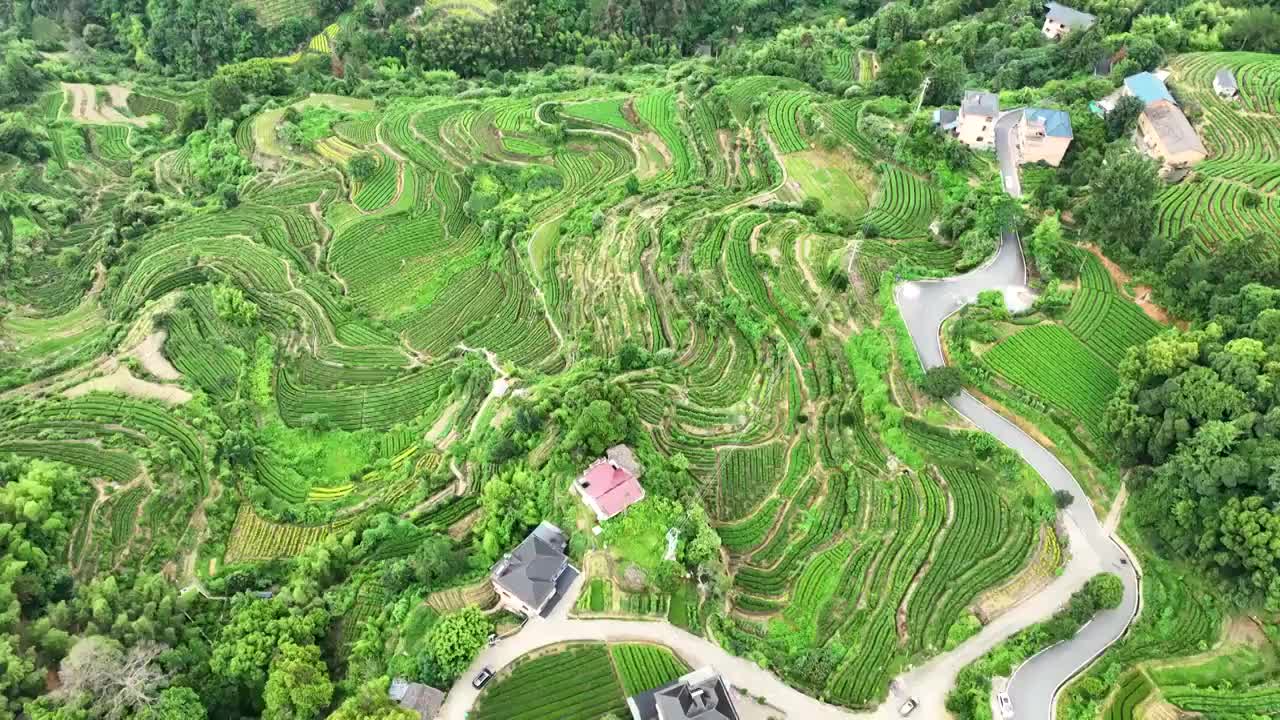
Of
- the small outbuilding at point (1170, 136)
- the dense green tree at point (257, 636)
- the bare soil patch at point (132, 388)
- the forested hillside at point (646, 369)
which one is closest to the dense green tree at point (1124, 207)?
the forested hillside at point (646, 369)

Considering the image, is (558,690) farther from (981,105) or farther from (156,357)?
(981,105)

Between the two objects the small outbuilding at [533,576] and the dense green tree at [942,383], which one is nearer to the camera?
the small outbuilding at [533,576]

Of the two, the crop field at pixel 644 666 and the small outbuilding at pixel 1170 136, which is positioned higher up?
the small outbuilding at pixel 1170 136

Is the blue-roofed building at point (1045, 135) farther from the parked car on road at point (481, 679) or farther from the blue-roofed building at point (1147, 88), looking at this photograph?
the parked car on road at point (481, 679)

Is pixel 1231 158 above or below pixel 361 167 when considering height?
below

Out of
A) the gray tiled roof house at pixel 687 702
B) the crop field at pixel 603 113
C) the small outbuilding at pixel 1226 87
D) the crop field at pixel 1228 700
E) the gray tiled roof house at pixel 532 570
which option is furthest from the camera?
the crop field at pixel 603 113

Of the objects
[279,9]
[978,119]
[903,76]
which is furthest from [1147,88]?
[279,9]

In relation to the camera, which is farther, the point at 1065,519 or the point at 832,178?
the point at 832,178

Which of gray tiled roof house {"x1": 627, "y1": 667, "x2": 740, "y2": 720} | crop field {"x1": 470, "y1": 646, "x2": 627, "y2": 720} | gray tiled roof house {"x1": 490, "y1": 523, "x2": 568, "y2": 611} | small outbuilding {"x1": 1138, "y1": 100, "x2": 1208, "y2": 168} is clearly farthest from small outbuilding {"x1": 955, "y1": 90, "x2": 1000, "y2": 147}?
crop field {"x1": 470, "y1": 646, "x2": 627, "y2": 720}
